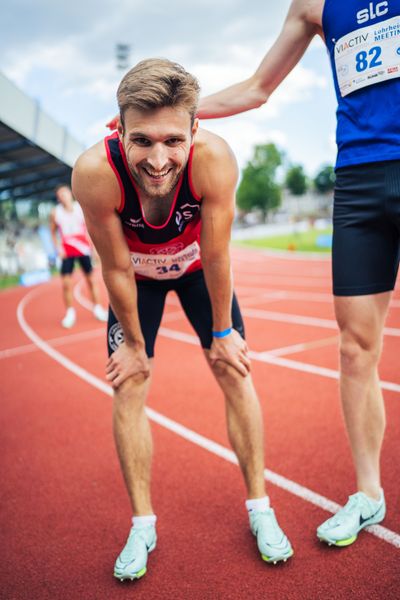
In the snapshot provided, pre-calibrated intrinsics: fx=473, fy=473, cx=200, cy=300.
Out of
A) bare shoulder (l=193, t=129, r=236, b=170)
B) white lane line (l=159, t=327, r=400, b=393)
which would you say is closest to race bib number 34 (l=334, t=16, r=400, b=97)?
bare shoulder (l=193, t=129, r=236, b=170)

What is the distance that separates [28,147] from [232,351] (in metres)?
15.0

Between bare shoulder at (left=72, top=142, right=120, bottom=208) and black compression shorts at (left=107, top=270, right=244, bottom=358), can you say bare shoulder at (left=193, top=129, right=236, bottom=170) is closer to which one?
bare shoulder at (left=72, top=142, right=120, bottom=208)

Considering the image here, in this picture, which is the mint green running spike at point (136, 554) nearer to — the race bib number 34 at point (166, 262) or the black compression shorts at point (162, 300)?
the black compression shorts at point (162, 300)

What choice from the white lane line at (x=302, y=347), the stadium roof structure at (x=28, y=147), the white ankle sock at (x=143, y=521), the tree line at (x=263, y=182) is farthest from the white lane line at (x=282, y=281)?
the tree line at (x=263, y=182)

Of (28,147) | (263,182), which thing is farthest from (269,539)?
(263,182)

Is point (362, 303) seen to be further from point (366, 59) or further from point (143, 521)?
point (143, 521)

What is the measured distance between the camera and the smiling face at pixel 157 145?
1626 millimetres

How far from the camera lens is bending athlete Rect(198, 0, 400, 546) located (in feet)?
5.82

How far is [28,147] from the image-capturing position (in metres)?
15.1

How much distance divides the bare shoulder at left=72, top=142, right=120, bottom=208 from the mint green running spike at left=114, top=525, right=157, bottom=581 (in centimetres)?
142

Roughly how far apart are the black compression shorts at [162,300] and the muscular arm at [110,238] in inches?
5.6

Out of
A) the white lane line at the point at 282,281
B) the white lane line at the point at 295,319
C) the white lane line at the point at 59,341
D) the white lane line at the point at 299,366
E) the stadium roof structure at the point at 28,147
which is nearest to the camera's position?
the white lane line at the point at 299,366

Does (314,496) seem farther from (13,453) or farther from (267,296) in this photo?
(267,296)

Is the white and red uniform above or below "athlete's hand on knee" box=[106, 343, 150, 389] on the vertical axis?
above
